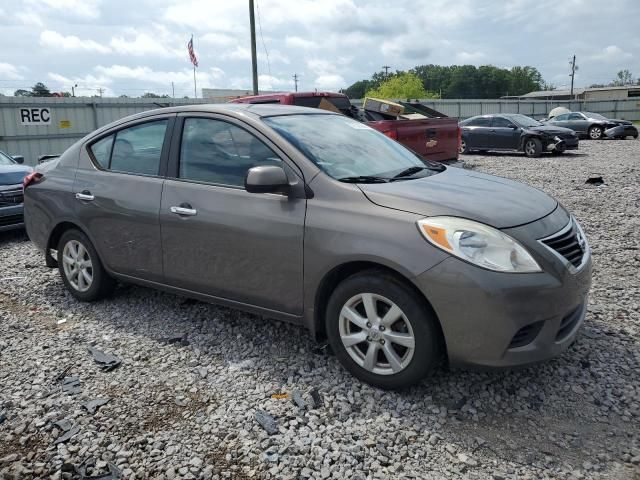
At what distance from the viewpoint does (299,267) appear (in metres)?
3.38

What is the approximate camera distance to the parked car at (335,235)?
289 cm

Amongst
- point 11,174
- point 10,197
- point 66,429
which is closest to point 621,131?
point 11,174

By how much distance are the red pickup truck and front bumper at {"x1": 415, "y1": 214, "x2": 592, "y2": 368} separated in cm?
661

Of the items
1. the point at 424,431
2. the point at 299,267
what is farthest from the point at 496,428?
the point at 299,267

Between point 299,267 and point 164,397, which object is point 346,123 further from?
point 164,397

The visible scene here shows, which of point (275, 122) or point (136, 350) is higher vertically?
point (275, 122)

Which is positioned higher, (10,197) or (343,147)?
(343,147)

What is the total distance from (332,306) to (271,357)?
2.42 feet

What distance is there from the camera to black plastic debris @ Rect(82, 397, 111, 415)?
317cm

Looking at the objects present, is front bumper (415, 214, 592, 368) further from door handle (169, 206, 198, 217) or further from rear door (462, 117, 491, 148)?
rear door (462, 117, 491, 148)

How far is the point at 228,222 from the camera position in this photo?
365 cm

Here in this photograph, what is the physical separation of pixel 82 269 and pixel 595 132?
24523 millimetres

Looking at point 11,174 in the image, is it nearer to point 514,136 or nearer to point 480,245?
point 480,245

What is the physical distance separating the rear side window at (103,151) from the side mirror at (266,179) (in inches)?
71.8
